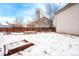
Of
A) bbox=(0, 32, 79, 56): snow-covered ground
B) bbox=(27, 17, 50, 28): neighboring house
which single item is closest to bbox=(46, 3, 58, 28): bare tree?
bbox=(27, 17, 50, 28): neighboring house

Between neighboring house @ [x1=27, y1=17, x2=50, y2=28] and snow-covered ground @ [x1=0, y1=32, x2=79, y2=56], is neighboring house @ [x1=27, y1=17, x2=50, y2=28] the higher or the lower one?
the higher one

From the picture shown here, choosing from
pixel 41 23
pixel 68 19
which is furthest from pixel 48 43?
pixel 68 19

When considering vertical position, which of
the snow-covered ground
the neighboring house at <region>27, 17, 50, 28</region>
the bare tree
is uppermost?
the bare tree

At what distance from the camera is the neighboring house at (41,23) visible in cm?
178

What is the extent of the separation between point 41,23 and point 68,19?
1.38 feet

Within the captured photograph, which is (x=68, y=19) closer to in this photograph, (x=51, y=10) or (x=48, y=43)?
(x=51, y=10)

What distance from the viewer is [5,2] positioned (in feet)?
5.67

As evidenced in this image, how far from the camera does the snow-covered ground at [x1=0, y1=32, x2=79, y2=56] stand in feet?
5.55

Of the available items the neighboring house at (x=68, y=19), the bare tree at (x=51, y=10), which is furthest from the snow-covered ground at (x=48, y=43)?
the bare tree at (x=51, y=10)

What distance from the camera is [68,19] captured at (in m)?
1.78

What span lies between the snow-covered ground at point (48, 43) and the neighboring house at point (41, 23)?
0.13 metres

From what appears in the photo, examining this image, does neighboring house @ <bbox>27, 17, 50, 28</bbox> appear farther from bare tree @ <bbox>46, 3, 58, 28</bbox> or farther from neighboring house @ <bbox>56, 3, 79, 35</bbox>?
neighboring house @ <bbox>56, 3, 79, 35</bbox>

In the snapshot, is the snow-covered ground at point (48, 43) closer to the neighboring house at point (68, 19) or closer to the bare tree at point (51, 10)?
the neighboring house at point (68, 19)

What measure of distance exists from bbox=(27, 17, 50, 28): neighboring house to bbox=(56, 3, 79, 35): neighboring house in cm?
17
